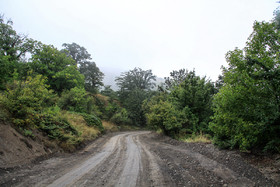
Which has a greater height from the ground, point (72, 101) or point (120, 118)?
point (72, 101)

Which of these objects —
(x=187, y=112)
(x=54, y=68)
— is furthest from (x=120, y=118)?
(x=187, y=112)

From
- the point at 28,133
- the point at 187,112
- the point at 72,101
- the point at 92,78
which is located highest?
the point at 92,78

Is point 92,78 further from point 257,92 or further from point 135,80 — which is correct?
point 257,92

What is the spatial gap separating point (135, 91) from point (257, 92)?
33.0 metres

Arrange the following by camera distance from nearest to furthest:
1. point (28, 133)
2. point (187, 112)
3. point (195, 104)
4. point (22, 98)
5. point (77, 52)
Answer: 1. point (22, 98)
2. point (28, 133)
3. point (187, 112)
4. point (195, 104)
5. point (77, 52)

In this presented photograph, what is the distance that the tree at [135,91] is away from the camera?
1409 inches

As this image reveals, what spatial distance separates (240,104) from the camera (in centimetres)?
547

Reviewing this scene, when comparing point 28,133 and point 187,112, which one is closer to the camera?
point 28,133

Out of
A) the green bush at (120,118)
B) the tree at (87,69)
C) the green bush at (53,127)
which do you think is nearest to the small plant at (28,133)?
the green bush at (53,127)

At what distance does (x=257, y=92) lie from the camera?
16.4 ft

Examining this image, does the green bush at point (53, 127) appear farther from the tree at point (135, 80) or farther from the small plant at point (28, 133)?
the tree at point (135, 80)

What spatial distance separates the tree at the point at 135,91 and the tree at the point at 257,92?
29.7 meters

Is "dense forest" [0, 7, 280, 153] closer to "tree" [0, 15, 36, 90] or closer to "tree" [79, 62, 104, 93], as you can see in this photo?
"tree" [0, 15, 36, 90]

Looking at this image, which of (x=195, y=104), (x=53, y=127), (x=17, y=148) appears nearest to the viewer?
(x=17, y=148)
